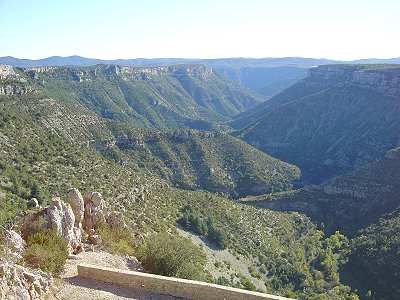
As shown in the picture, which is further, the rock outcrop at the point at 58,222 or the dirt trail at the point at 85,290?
the rock outcrop at the point at 58,222

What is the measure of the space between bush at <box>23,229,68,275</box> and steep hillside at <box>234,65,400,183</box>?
100 metres

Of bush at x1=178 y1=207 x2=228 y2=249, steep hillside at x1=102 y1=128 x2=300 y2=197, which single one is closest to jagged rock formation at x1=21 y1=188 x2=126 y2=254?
bush at x1=178 y1=207 x2=228 y2=249

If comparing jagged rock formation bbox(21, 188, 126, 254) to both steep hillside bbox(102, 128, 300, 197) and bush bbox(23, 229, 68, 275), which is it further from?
steep hillside bbox(102, 128, 300, 197)

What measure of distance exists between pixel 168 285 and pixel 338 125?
132m

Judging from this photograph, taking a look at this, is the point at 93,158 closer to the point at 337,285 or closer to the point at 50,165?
the point at 50,165

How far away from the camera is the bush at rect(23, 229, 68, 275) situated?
17656 millimetres

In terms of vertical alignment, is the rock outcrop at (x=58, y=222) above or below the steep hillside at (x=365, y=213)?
above

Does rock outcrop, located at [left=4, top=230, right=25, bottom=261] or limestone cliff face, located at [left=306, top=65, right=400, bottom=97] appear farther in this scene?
limestone cliff face, located at [left=306, top=65, right=400, bottom=97]

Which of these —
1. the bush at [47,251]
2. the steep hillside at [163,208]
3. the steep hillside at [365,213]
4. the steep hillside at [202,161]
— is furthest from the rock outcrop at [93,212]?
the steep hillside at [202,161]

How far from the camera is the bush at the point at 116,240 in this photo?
73.6 ft

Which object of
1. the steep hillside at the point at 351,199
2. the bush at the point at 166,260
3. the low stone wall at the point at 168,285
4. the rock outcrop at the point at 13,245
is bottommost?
the steep hillside at the point at 351,199

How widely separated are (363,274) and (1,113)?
46885mm

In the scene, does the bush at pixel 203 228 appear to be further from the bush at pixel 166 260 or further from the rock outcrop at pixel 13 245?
the rock outcrop at pixel 13 245

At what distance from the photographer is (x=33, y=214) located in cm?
2061
